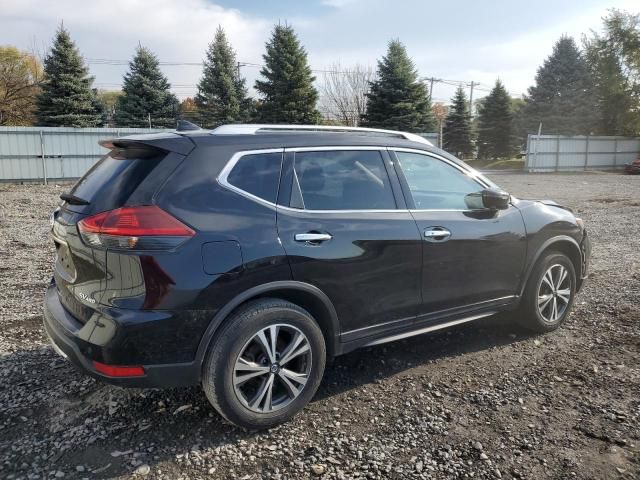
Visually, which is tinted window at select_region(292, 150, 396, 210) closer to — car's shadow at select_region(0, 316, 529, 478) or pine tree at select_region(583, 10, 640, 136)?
car's shadow at select_region(0, 316, 529, 478)

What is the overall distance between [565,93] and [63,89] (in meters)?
38.7

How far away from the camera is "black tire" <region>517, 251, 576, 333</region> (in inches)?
168

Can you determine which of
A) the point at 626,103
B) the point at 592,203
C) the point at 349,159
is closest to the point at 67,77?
the point at 592,203

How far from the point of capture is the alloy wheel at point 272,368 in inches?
112

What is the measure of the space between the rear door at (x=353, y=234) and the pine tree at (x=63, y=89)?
95.5 feet

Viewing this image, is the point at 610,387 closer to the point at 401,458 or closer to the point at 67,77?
the point at 401,458

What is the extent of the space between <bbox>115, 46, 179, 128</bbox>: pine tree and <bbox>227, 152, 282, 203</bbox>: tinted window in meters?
31.3

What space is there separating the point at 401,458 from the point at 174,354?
4.49 feet

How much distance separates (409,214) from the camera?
349cm

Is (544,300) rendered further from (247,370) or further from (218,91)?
(218,91)

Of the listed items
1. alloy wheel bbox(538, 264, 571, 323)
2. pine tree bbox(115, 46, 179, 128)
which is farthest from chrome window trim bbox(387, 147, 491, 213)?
pine tree bbox(115, 46, 179, 128)

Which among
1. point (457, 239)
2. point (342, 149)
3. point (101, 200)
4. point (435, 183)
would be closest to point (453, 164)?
point (435, 183)

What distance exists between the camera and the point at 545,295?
439 centimetres

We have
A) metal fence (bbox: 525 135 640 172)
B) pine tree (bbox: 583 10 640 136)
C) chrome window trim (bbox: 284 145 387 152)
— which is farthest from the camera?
pine tree (bbox: 583 10 640 136)
